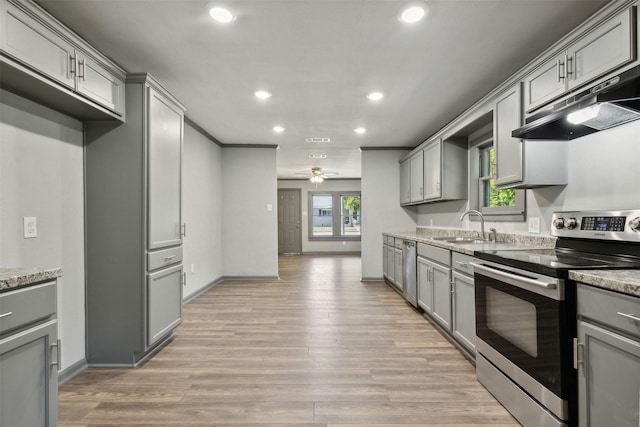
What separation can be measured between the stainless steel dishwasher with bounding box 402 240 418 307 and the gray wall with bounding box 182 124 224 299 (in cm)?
282

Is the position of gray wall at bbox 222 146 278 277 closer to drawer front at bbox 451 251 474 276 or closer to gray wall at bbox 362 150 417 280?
gray wall at bbox 362 150 417 280

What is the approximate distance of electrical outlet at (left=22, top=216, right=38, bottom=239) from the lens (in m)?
1.88

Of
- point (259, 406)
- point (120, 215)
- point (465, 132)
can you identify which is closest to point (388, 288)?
point (465, 132)

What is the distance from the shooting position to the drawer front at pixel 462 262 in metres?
2.34

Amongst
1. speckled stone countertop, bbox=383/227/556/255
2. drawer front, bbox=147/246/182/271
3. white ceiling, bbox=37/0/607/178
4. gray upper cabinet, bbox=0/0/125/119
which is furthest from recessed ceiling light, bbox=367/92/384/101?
drawer front, bbox=147/246/182/271

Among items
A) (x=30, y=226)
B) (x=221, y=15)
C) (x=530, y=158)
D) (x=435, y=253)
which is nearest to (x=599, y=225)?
(x=530, y=158)

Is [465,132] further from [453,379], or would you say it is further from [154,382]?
[154,382]

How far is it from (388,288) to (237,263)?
263cm

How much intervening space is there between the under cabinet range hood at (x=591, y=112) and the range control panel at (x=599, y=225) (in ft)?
1.73

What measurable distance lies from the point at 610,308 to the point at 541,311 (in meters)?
0.33

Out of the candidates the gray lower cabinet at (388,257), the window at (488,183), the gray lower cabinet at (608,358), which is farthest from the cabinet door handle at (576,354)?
the gray lower cabinet at (388,257)

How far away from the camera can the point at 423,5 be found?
70.5 inches

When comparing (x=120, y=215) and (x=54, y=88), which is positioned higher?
(x=54, y=88)

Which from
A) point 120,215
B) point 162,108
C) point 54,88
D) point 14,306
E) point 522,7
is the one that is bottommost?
point 14,306
